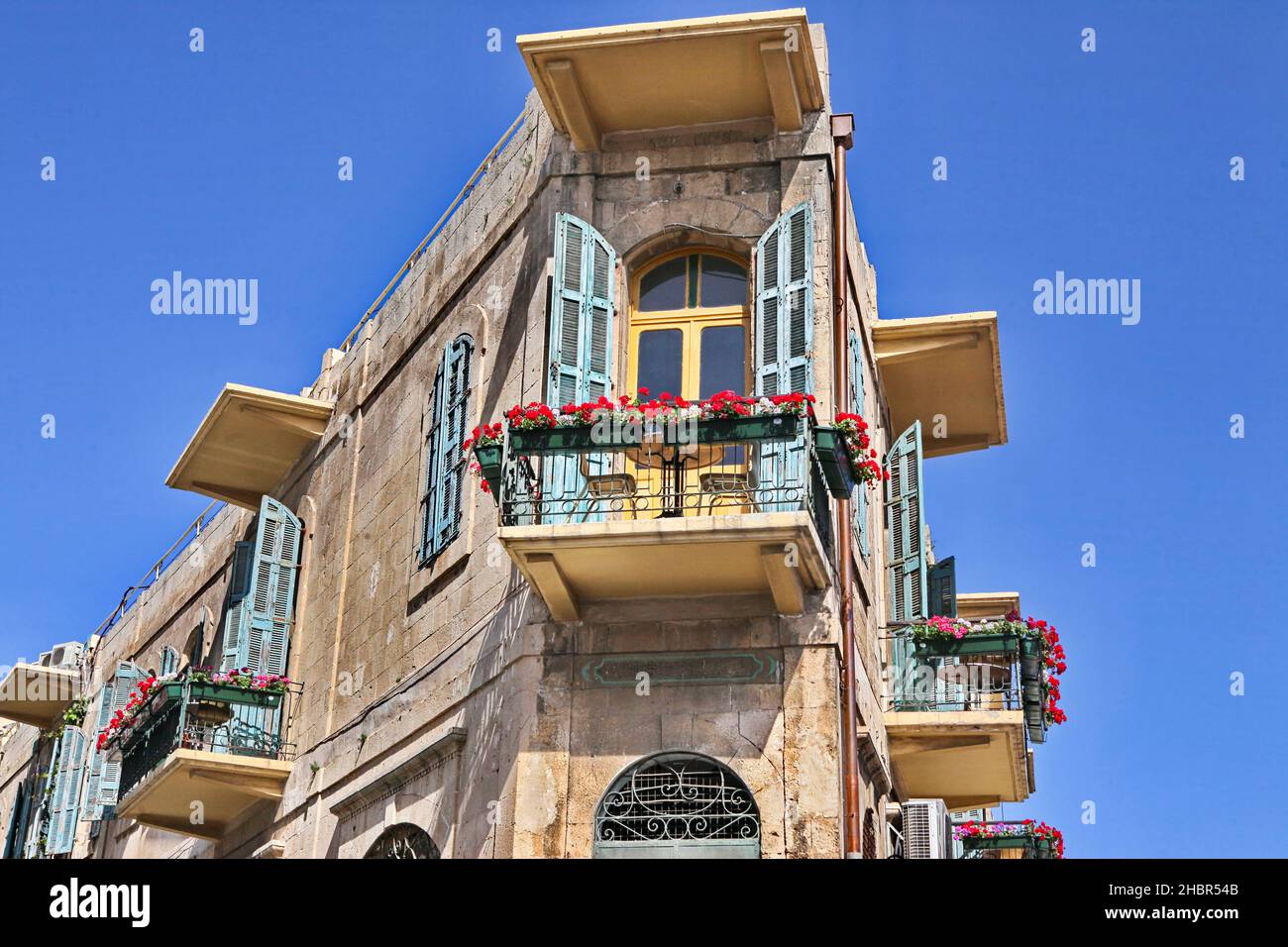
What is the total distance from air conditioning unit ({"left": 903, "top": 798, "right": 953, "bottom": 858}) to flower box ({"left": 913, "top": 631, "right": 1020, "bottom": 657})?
1226 mm

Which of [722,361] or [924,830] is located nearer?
[924,830]

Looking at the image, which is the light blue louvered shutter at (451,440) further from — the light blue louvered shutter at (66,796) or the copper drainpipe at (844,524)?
the light blue louvered shutter at (66,796)

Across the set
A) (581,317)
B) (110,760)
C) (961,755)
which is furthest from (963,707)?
(110,760)

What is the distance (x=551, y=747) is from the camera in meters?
11.6

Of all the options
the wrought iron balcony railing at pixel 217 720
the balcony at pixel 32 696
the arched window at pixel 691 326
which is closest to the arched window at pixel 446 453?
the arched window at pixel 691 326

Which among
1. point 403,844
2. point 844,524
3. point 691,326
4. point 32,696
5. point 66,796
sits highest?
point 691,326

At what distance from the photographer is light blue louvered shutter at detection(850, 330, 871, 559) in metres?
13.6

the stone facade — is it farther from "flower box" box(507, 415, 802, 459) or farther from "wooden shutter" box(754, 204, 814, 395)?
"flower box" box(507, 415, 802, 459)

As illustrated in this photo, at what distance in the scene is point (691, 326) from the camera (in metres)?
13.1

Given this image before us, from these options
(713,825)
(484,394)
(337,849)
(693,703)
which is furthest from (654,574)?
(337,849)

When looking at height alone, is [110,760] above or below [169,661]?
below

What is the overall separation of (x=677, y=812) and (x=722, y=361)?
3497mm

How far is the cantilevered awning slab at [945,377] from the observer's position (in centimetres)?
1563

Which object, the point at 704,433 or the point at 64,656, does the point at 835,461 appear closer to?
the point at 704,433
